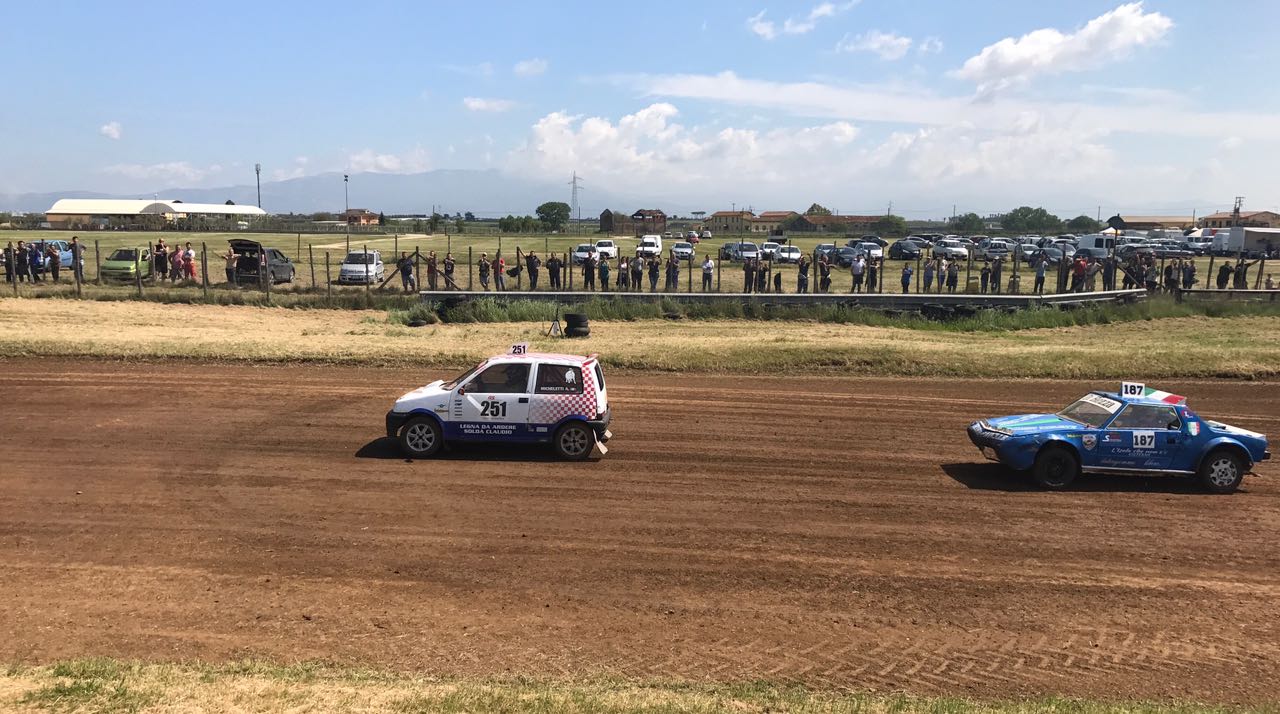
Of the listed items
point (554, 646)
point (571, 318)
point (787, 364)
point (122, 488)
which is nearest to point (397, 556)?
point (554, 646)

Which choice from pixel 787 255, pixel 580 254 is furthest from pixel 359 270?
→ pixel 787 255

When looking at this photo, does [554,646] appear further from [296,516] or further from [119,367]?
[119,367]

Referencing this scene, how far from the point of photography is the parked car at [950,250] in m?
55.3

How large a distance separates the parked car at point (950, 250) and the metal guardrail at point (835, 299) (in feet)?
79.8

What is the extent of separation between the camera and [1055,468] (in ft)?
42.0

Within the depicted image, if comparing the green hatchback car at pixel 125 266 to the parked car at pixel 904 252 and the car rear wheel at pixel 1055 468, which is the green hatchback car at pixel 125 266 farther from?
the parked car at pixel 904 252

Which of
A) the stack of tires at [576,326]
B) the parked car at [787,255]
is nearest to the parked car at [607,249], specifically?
the parked car at [787,255]

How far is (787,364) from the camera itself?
854 inches

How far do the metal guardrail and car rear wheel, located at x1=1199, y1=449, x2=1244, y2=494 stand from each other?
1718 centimetres

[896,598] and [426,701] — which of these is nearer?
[426,701]

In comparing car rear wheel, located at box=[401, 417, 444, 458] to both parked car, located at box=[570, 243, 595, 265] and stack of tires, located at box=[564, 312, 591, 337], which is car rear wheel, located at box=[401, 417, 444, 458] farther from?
parked car, located at box=[570, 243, 595, 265]

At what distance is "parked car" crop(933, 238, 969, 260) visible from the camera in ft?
181

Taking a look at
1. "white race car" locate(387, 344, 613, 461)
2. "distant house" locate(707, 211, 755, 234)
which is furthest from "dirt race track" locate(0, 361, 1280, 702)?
"distant house" locate(707, 211, 755, 234)

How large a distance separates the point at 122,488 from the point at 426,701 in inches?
291
